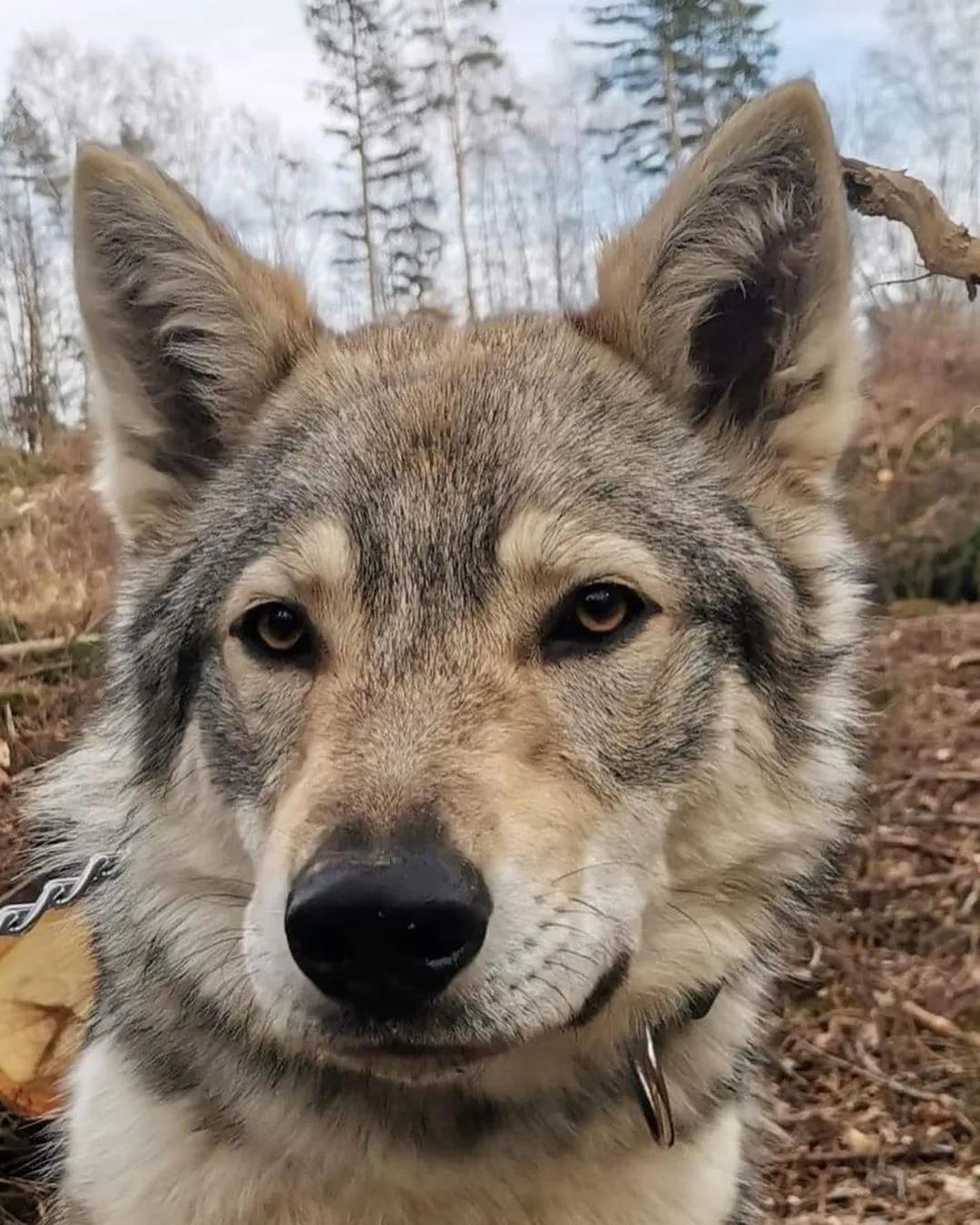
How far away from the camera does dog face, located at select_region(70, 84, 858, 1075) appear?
1.86m

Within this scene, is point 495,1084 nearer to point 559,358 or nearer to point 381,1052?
point 381,1052

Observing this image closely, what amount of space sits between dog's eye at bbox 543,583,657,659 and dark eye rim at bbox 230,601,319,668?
1.40 ft

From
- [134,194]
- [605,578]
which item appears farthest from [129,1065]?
[134,194]

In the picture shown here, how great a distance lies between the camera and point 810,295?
264cm

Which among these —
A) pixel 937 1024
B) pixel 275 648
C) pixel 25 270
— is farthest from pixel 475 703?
pixel 25 270

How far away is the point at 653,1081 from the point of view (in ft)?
7.74

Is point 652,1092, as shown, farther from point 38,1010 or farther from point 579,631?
point 38,1010

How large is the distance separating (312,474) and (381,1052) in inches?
43.9

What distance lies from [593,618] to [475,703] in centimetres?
33

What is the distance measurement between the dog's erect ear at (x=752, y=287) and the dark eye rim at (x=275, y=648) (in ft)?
3.25

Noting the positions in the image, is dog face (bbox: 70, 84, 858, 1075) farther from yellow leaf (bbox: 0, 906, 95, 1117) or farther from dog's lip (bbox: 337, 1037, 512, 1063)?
yellow leaf (bbox: 0, 906, 95, 1117)

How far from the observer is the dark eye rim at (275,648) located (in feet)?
7.50

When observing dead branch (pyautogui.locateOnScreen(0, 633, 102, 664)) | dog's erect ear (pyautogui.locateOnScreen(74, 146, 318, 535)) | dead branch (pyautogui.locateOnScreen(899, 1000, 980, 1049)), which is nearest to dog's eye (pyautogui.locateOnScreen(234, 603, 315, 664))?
dog's erect ear (pyautogui.locateOnScreen(74, 146, 318, 535))

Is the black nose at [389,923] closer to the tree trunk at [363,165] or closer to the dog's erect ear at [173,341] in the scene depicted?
the dog's erect ear at [173,341]
